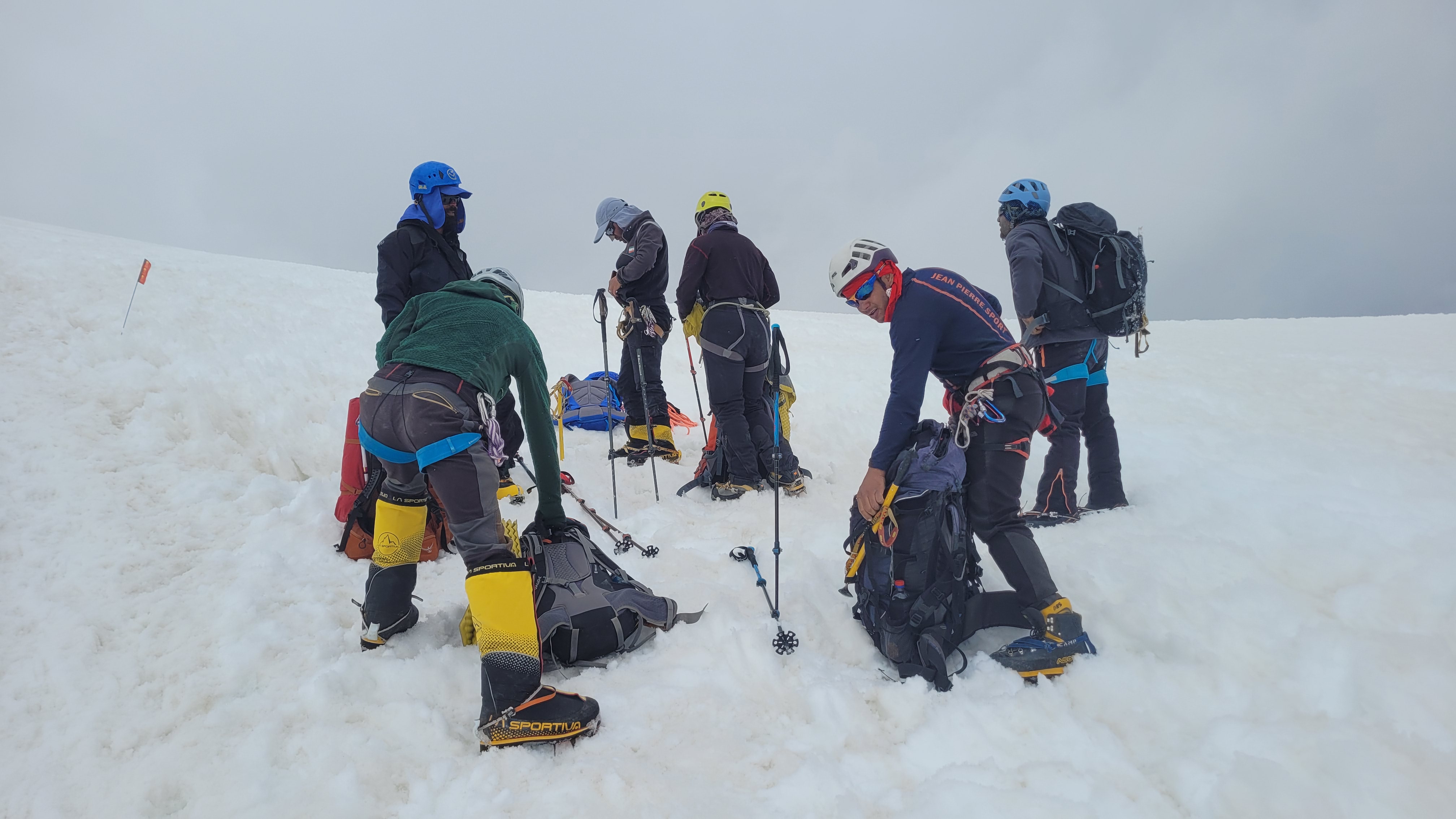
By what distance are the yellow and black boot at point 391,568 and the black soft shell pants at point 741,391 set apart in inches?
131

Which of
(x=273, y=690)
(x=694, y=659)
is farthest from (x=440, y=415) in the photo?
(x=694, y=659)

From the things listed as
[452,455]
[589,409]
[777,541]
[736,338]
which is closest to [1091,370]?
[736,338]

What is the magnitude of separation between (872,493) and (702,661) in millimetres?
1234

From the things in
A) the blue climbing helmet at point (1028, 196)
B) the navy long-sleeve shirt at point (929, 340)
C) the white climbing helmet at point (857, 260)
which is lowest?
the navy long-sleeve shirt at point (929, 340)

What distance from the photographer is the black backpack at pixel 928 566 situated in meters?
3.26

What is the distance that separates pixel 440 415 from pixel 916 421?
7.93 ft

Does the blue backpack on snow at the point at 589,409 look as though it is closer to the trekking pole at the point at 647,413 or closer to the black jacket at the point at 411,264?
the trekking pole at the point at 647,413

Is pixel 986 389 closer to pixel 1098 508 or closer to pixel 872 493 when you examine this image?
pixel 872 493

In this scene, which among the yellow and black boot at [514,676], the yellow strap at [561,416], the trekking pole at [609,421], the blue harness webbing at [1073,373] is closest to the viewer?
the yellow and black boot at [514,676]

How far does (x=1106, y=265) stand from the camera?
477 cm

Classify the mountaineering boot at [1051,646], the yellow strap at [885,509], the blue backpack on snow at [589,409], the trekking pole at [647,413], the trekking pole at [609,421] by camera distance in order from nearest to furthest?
the mountaineering boot at [1051,646]
the yellow strap at [885,509]
the trekking pole at [609,421]
the trekking pole at [647,413]
the blue backpack on snow at [589,409]

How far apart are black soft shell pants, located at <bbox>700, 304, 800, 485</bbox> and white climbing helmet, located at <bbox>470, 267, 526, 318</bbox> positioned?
2.61 meters

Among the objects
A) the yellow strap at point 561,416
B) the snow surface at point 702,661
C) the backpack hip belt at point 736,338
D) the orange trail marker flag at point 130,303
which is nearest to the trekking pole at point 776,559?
the snow surface at point 702,661

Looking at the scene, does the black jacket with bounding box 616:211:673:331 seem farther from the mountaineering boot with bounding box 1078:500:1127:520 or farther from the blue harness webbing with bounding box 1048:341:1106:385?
the mountaineering boot with bounding box 1078:500:1127:520
